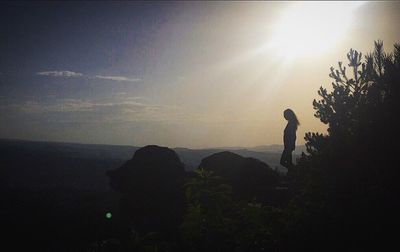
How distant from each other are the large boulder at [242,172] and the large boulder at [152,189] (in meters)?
2.15

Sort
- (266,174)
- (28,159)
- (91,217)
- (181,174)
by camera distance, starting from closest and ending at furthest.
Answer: (266,174) → (181,174) → (91,217) → (28,159)

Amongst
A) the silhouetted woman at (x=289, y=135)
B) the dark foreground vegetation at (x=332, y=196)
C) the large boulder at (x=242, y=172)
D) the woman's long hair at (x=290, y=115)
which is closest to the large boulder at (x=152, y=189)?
the large boulder at (x=242, y=172)

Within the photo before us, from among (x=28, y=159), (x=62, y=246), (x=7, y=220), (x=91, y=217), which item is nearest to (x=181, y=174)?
(x=62, y=246)

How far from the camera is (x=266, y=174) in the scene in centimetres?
2066

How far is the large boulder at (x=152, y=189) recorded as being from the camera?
18.4m

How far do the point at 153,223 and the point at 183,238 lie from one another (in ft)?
41.9

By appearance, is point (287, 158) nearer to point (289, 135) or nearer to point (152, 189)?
point (289, 135)

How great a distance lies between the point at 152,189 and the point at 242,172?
5.05 metres

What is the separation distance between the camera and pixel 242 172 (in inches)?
812

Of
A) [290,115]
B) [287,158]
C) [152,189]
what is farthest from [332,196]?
[152,189]

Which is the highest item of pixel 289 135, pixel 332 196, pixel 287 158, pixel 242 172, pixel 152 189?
pixel 289 135

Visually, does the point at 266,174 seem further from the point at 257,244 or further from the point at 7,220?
the point at 7,220

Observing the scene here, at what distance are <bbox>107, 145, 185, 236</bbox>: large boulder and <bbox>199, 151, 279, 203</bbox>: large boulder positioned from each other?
2.15 metres

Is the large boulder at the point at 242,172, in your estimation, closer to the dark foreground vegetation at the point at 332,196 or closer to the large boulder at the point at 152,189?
the large boulder at the point at 152,189
